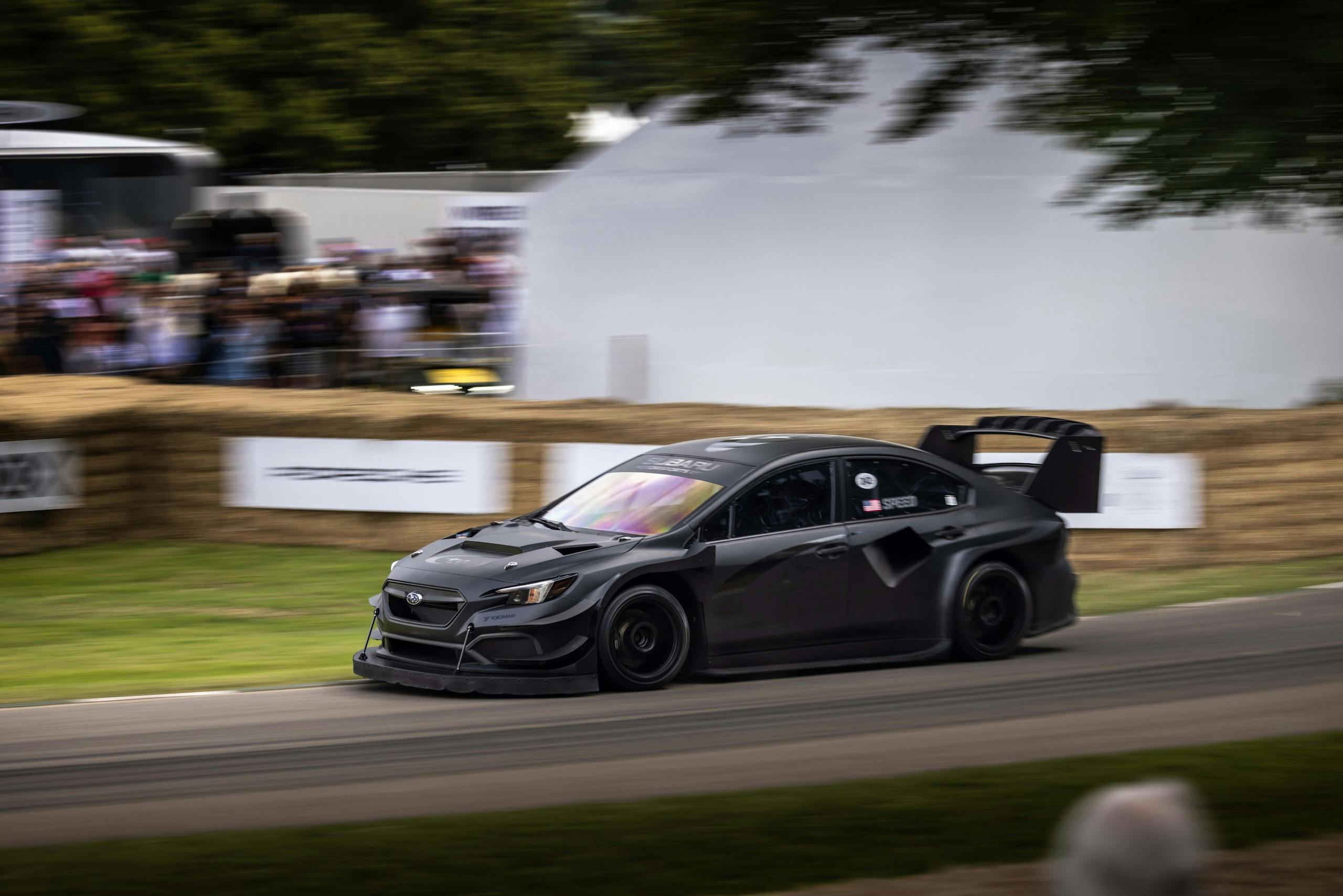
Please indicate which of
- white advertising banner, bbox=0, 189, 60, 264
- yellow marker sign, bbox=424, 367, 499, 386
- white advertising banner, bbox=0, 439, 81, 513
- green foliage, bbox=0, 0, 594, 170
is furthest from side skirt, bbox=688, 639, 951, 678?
green foliage, bbox=0, 0, 594, 170

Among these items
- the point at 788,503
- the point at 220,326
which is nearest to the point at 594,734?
the point at 788,503

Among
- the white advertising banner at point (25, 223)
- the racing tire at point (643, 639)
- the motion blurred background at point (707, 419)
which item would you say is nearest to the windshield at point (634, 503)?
the racing tire at point (643, 639)

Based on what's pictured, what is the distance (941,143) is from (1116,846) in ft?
59.1

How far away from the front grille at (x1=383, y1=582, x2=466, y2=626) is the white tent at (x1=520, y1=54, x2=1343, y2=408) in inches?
427

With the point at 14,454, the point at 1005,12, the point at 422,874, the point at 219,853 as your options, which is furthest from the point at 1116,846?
the point at 14,454

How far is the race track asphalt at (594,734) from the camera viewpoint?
6488 mm

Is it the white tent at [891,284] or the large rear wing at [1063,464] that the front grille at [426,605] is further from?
the white tent at [891,284]

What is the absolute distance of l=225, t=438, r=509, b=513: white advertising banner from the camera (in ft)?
47.8

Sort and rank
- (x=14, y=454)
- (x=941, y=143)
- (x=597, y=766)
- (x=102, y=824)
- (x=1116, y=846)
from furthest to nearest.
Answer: (x=941, y=143), (x=14, y=454), (x=597, y=766), (x=102, y=824), (x=1116, y=846)

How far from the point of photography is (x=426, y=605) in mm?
8836

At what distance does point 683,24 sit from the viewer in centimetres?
856

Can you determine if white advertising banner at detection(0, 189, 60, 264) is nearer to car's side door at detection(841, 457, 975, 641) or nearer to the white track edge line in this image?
the white track edge line

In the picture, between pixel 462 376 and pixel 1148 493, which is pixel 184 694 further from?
pixel 462 376

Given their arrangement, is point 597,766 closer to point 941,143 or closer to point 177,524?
point 177,524
